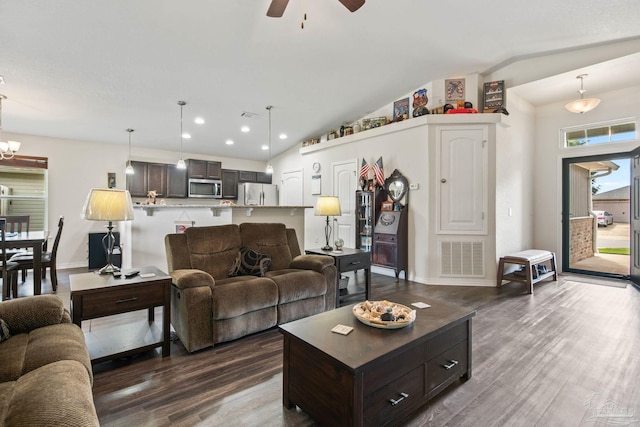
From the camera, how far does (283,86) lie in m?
4.61

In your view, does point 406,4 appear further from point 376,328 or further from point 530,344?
point 530,344

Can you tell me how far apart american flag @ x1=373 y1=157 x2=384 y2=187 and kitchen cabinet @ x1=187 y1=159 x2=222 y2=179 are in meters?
3.99

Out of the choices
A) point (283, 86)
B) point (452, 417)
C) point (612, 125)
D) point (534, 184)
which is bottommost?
point (452, 417)

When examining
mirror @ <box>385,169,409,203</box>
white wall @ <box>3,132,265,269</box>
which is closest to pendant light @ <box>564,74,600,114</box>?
mirror @ <box>385,169,409,203</box>

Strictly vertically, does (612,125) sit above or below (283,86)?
below

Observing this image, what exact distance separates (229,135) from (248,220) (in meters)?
2.64

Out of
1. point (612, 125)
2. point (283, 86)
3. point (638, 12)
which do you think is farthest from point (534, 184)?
point (283, 86)

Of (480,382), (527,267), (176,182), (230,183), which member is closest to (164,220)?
(176,182)

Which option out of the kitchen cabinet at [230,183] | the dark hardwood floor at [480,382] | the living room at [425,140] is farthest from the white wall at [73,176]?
the dark hardwood floor at [480,382]

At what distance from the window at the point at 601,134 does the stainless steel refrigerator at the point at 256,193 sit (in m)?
6.22

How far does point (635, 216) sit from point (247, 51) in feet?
20.1

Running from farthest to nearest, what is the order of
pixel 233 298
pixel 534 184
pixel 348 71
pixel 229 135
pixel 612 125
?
pixel 229 135
pixel 534 184
pixel 612 125
pixel 348 71
pixel 233 298

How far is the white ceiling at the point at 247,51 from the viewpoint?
3.04m

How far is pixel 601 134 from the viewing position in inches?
202
